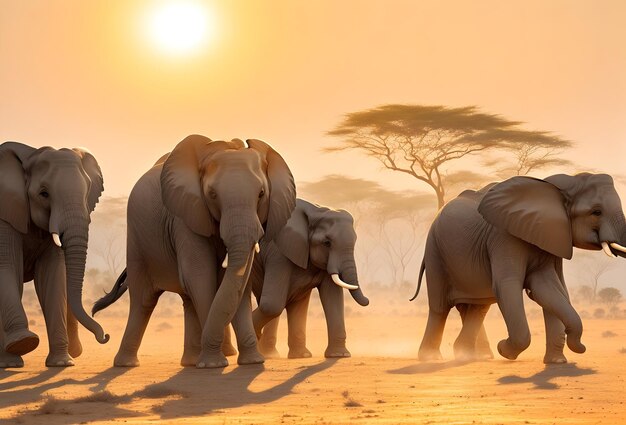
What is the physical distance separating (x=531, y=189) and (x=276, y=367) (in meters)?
3.85

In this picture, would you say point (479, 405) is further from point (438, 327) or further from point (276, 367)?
point (438, 327)

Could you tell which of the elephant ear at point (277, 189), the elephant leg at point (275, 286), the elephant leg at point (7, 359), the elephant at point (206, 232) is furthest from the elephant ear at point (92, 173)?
→ the elephant leg at point (275, 286)

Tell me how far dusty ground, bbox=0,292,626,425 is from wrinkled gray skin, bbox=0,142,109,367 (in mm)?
472

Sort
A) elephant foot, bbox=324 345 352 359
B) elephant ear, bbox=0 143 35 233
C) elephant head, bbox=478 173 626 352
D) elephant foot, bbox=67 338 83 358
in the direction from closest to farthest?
1. elephant ear, bbox=0 143 35 233
2. elephant head, bbox=478 173 626 352
3. elephant foot, bbox=67 338 83 358
4. elephant foot, bbox=324 345 352 359

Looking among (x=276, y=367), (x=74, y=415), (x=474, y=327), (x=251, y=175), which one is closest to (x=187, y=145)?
(x=251, y=175)

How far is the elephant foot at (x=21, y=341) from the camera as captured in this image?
13.4 meters

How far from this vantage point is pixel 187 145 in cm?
Answer: 1369

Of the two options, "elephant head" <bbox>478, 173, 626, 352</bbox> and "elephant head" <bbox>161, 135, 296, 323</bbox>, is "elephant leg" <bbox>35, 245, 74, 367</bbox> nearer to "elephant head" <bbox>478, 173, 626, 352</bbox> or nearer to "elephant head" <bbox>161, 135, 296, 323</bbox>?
"elephant head" <bbox>161, 135, 296, 323</bbox>

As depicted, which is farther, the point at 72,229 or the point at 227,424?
the point at 72,229

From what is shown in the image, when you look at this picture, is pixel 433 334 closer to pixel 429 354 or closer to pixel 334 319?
pixel 429 354

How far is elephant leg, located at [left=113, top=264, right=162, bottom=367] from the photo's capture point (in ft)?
47.9

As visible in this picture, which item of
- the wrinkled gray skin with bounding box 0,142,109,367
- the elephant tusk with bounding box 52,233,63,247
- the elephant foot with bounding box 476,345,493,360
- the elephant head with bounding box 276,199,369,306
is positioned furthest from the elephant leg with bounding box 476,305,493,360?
the elephant tusk with bounding box 52,233,63,247

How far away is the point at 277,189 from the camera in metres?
13.5

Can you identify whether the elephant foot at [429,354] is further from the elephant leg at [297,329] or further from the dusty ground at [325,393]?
the elephant leg at [297,329]
